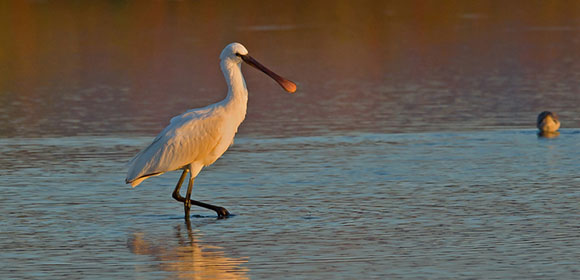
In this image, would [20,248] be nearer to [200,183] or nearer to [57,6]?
[200,183]

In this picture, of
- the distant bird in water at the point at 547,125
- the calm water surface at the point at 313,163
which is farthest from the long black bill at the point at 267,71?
the distant bird in water at the point at 547,125

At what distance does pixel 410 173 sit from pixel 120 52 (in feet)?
62.0

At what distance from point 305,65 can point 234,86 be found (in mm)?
A: 15249

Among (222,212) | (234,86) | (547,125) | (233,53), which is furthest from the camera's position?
(547,125)

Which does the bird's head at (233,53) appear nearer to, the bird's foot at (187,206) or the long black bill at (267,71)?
the long black bill at (267,71)

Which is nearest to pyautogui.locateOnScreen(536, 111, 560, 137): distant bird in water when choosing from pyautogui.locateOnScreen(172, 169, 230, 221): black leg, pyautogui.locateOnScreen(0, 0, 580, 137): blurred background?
pyautogui.locateOnScreen(0, 0, 580, 137): blurred background

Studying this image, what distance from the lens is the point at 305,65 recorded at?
87.5ft

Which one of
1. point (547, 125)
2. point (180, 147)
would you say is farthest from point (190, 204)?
point (547, 125)

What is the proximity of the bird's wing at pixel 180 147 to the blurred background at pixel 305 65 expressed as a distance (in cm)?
525

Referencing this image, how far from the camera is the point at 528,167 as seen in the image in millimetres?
13414

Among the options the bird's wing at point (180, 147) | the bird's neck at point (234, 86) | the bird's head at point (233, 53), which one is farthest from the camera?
the bird's head at point (233, 53)

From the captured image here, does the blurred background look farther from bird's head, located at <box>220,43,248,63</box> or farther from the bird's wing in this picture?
the bird's wing

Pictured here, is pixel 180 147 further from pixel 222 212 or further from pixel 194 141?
pixel 222 212

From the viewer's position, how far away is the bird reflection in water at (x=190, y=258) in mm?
8750
